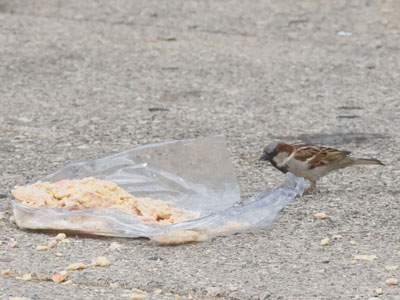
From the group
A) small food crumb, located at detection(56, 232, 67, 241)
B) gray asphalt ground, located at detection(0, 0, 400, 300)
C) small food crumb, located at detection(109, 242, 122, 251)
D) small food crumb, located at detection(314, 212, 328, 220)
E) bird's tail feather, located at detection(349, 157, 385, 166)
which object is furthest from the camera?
bird's tail feather, located at detection(349, 157, 385, 166)

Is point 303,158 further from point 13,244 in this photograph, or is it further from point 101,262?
point 13,244

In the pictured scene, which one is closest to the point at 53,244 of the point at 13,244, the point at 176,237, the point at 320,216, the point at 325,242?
the point at 13,244

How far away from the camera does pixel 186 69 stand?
8.70 metres

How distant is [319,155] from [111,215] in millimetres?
1415

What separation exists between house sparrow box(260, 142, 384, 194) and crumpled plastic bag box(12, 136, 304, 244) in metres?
0.08

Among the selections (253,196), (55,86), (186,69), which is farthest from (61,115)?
(253,196)

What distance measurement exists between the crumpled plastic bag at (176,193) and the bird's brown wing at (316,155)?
0.15 m

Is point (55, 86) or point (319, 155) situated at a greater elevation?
point (319, 155)

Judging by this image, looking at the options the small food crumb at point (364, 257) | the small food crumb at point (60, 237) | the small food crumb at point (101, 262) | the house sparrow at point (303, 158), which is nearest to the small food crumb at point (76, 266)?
the small food crumb at point (101, 262)

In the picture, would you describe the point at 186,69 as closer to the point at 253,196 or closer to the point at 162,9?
the point at 162,9

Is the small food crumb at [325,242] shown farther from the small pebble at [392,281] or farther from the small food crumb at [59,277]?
the small food crumb at [59,277]

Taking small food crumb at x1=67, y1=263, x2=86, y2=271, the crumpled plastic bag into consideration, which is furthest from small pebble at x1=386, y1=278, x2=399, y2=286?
small food crumb at x1=67, y1=263, x2=86, y2=271

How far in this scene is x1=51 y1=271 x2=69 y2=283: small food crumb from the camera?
13.8 ft

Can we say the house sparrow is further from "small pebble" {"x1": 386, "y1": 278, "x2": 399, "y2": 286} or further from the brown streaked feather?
"small pebble" {"x1": 386, "y1": 278, "x2": 399, "y2": 286}
